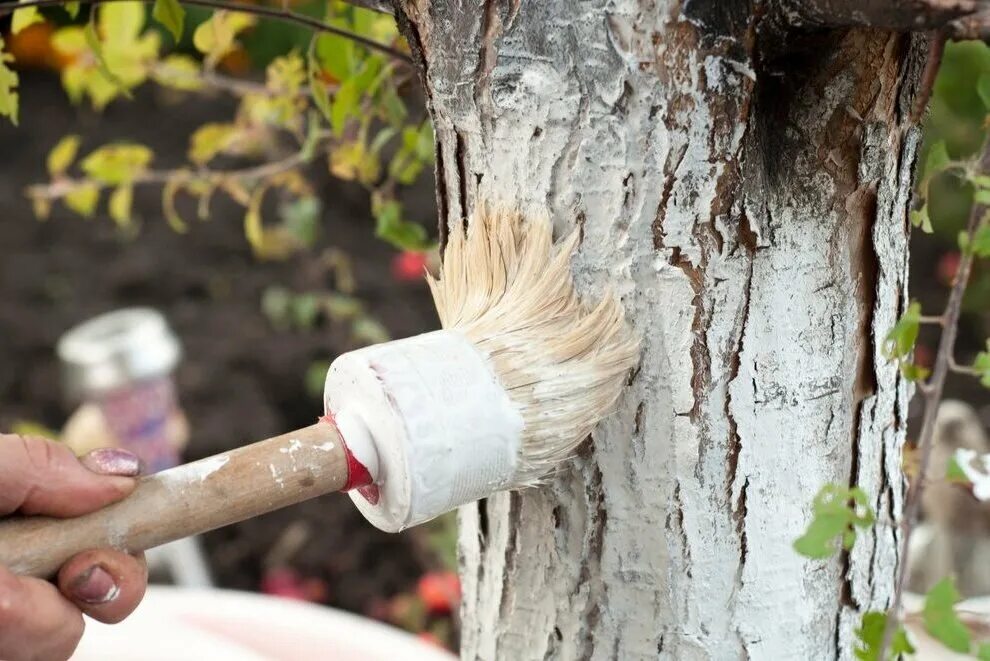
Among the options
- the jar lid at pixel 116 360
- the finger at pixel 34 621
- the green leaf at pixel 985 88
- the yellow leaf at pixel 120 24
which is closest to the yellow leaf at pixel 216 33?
the yellow leaf at pixel 120 24

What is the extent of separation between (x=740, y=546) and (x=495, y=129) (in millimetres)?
321

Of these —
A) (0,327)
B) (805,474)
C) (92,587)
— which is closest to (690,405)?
(805,474)

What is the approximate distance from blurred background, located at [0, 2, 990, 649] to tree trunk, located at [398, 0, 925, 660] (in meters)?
0.68

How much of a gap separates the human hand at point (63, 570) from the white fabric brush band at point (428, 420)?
144 millimetres

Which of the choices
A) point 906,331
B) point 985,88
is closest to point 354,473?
point 906,331

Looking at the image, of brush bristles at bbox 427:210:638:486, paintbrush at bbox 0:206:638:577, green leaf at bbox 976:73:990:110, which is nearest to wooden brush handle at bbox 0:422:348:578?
paintbrush at bbox 0:206:638:577

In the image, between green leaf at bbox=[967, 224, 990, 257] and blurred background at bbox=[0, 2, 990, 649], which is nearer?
green leaf at bbox=[967, 224, 990, 257]

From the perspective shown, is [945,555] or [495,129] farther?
[945,555]

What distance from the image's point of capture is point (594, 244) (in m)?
0.70

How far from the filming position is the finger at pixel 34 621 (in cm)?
60

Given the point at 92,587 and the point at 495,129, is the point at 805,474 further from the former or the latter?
the point at 92,587

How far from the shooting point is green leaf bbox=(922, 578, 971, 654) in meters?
0.53

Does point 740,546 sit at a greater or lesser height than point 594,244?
lesser

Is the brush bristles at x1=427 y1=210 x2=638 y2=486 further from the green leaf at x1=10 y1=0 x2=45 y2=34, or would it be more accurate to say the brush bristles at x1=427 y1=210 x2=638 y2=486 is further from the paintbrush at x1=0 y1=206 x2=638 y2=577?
the green leaf at x1=10 y1=0 x2=45 y2=34
